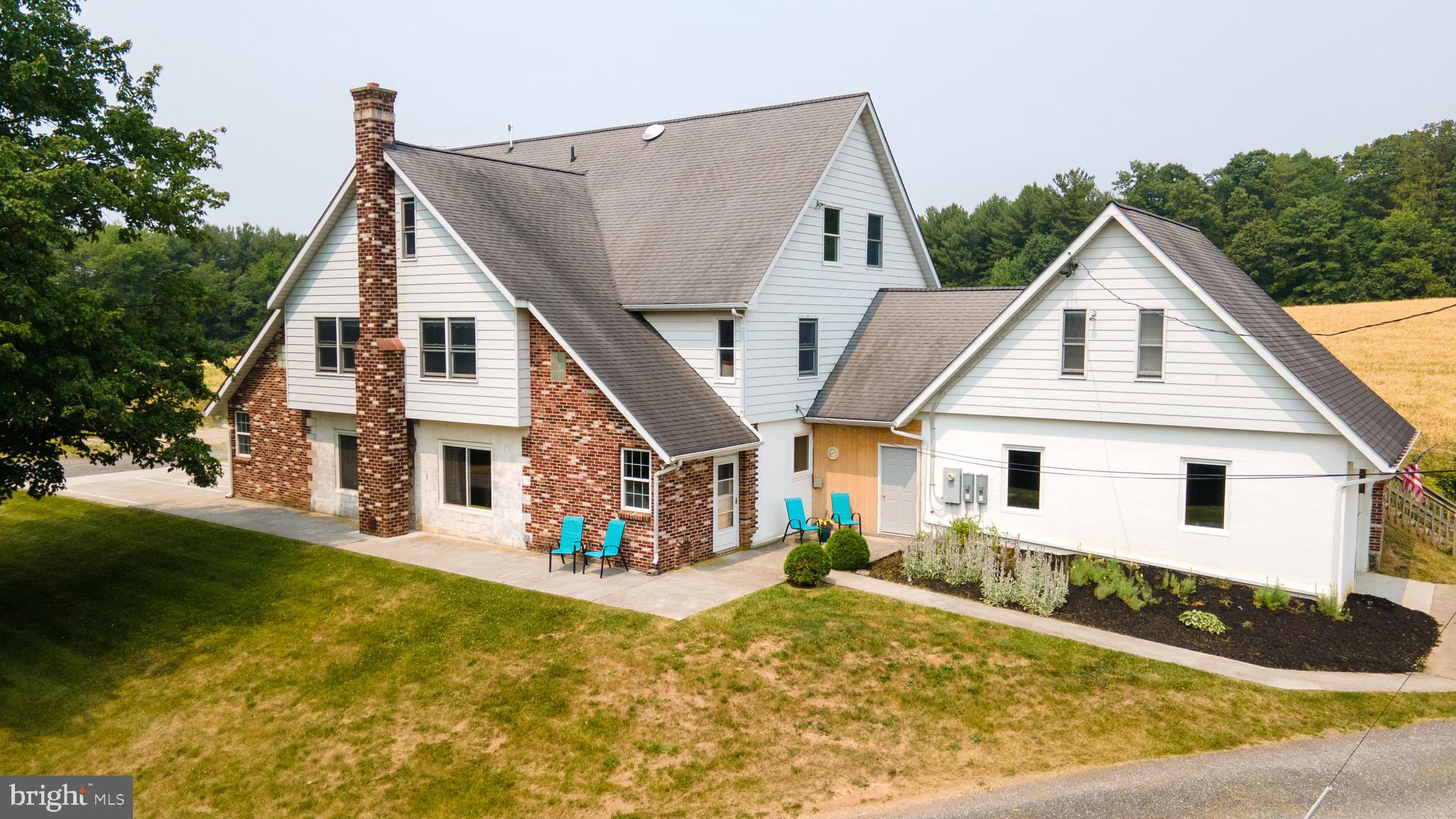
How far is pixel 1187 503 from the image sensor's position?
17344 millimetres

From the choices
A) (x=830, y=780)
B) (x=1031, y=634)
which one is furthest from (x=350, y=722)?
(x=1031, y=634)

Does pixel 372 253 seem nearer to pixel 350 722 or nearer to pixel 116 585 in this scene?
pixel 116 585

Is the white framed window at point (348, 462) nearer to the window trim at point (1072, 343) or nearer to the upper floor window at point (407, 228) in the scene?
the upper floor window at point (407, 228)

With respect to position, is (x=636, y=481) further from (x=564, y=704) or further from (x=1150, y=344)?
(x=1150, y=344)

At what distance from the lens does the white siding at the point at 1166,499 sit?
1608cm

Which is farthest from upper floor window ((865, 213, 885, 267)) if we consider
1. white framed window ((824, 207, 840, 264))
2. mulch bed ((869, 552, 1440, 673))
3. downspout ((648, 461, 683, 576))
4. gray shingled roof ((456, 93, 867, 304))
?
mulch bed ((869, 552, 1440, 673))

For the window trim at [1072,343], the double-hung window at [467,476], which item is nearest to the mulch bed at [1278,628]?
the window trim at [1072,343]

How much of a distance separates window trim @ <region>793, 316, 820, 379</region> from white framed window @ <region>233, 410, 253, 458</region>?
49.2ft

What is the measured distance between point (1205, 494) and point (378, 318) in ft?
56.7

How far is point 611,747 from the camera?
1277 cm

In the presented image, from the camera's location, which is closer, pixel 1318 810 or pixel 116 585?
pixel 1318 810

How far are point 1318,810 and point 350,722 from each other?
1259 cm

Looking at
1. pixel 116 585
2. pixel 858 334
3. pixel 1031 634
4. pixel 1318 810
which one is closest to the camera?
pixel 1318 810

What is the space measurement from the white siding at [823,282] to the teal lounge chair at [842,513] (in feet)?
7.31
